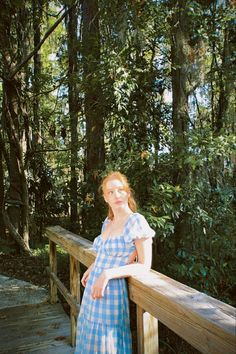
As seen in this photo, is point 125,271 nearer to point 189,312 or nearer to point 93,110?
point 189,312

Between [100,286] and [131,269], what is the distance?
0.18 meters

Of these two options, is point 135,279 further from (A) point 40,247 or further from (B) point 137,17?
(A) point 40,247

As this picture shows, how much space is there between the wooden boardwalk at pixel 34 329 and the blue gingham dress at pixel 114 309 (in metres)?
1.58

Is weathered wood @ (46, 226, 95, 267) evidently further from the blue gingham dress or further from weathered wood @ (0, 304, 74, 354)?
weathered wood @ (0, 304, 74, 354)

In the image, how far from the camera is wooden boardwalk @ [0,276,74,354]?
3.28m

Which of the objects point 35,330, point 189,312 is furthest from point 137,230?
point 35,330

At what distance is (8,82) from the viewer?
282 inches

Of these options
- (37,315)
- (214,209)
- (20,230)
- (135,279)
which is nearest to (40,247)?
(20,230)

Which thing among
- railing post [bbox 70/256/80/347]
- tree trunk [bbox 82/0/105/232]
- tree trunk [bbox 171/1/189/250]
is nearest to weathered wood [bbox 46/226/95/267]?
railing post [bbox 70/256/80/347]

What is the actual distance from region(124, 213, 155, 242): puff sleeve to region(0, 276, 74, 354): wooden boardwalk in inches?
77.5

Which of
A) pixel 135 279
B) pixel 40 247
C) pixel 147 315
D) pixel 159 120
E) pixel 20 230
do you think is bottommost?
pixel 40 247

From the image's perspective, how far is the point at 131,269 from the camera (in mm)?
1766

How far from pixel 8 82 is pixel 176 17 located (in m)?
3.94

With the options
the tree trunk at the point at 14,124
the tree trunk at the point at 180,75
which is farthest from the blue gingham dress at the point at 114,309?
the tree trunk at the point at 14,124
